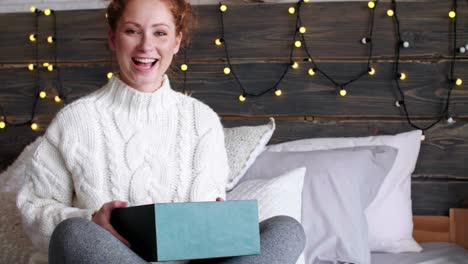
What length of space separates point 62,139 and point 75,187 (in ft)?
0.37

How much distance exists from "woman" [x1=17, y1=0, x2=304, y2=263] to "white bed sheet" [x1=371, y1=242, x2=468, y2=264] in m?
0.60

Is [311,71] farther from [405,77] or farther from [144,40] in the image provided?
[144,40]

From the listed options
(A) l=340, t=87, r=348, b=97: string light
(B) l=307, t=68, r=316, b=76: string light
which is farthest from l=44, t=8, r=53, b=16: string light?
(A) l=340, t=87, r=348, b=97: string light

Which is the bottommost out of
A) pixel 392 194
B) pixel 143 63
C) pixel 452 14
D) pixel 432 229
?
pixel 432 229

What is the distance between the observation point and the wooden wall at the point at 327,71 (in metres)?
2.15

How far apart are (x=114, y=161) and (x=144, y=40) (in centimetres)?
28

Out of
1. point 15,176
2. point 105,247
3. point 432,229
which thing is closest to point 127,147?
point 105,247

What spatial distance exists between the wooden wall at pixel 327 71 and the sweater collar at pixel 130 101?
721mm

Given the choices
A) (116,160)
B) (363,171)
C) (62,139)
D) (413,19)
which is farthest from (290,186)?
(413,19)

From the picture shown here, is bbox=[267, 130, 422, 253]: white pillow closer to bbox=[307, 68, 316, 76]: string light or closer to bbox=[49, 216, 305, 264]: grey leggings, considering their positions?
bbox=[307, 68, 316, 76]: string light

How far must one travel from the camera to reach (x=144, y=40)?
1.50m

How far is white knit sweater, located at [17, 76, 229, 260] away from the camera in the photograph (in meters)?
1.48

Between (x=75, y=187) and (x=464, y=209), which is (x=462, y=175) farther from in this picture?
(x=75, y=187)

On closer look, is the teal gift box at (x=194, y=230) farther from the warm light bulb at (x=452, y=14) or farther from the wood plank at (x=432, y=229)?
the warm light bulb at (x=452, y=14)
